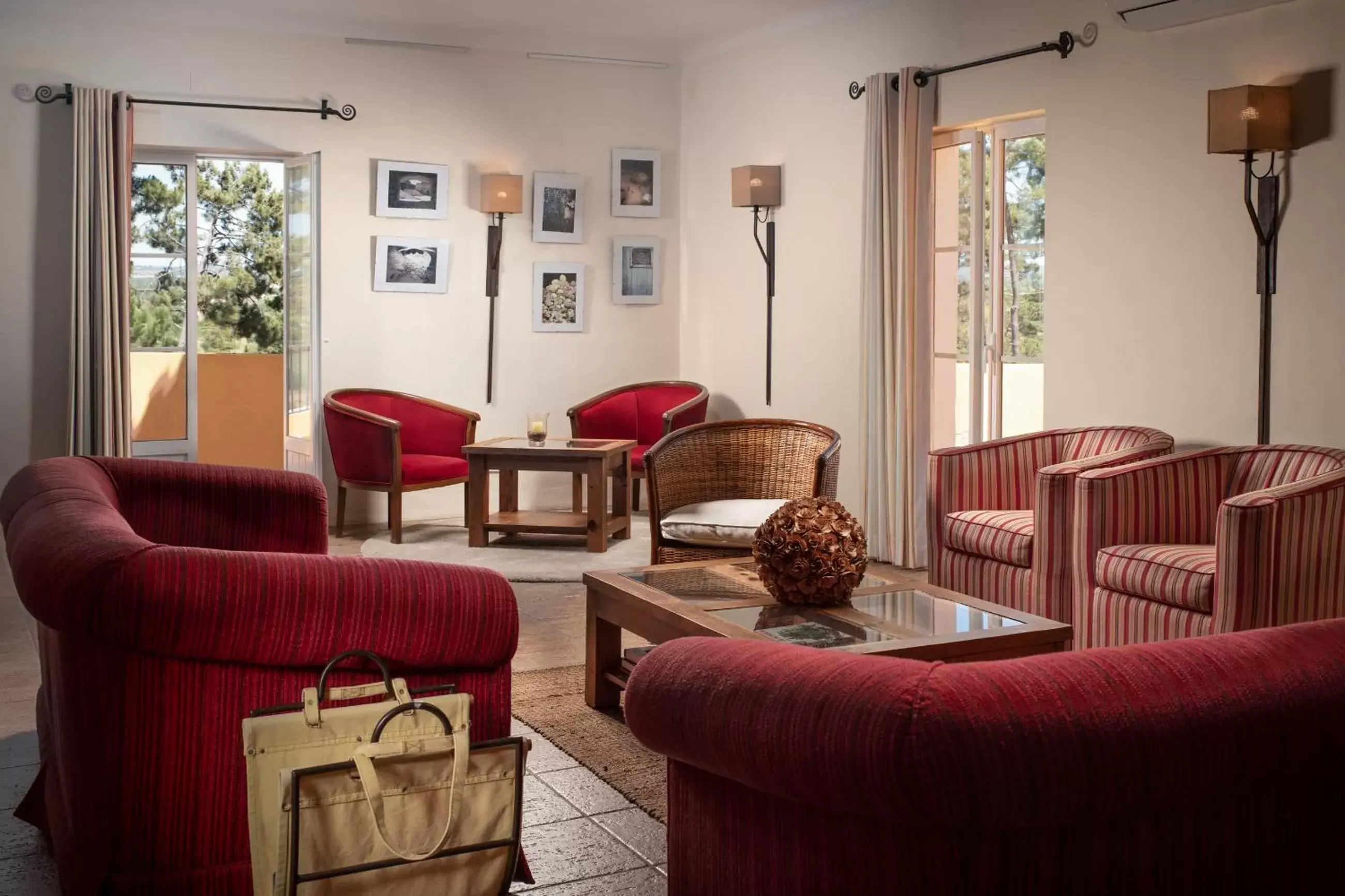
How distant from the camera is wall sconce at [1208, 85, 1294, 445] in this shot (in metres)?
4.66

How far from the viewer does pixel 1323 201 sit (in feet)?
15.4

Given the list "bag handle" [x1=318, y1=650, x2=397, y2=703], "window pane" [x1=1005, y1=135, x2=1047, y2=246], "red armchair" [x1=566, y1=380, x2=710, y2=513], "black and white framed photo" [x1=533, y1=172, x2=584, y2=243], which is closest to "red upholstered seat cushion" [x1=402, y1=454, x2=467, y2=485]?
"red armchair" [x1=566, y1=380, x2=710, y2=513]

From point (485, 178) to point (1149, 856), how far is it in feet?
22.9

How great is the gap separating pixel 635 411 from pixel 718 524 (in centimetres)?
322

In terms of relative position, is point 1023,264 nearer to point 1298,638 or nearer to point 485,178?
point 485,178

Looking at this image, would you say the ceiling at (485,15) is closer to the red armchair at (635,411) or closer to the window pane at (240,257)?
the red armchair at (635,411)

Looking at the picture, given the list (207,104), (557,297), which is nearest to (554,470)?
(557,297)

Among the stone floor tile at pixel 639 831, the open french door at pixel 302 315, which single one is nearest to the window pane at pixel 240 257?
the open french door at pixel 302 315

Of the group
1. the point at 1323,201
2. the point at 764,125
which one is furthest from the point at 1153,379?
the point at 764,125

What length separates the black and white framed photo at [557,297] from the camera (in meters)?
8.47

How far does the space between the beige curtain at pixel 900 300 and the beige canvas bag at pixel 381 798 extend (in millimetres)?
4738

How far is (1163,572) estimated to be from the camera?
414cm

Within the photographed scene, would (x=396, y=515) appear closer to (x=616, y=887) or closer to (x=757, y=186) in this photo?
(x=757, y=186)

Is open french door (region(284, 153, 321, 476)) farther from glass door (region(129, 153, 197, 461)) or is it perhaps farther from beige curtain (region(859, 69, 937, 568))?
beige curtain (region(859, 69, 937, 568))
